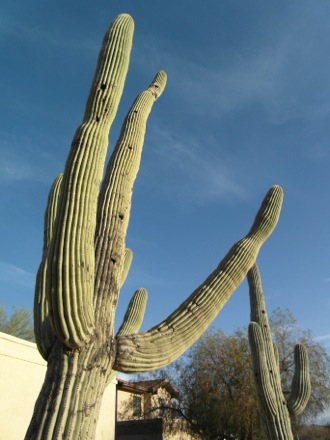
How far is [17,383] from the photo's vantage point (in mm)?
9906

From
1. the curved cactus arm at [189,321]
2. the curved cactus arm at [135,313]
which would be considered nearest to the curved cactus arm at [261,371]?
the curved cactus arm at [135,313]

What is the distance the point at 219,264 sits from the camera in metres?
4.70

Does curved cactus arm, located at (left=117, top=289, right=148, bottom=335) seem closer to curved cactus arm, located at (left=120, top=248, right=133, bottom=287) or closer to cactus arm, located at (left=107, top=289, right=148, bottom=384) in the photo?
cactus arm, located at (left=107, top=289, right=148, bottom=384)

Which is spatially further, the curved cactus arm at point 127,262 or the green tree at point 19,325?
the green tree at point 19,325

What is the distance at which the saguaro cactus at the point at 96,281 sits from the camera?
3.04 meters

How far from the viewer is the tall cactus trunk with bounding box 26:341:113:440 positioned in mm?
2908

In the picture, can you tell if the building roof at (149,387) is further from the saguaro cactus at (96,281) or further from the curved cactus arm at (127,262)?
the saguaro cactus at (96,281)

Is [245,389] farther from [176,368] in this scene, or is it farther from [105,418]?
[105,418]

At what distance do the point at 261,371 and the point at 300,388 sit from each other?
3.06 feet

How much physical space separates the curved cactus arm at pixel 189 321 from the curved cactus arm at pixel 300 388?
14.7 ft

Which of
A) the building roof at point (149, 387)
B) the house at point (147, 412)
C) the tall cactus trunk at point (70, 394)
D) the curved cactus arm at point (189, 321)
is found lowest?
the tall cactus trunk at point (70, 394)

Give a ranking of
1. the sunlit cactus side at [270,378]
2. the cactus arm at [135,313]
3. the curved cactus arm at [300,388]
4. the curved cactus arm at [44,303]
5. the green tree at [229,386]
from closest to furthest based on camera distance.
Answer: the curved cactus arm at [44,303], the cactus arm at [135,313], the sunlit cactus side at [270,378], the curved cactus arm at [300,388], the green tree at [229,386]

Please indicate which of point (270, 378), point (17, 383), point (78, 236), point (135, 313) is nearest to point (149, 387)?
point (17, 383)

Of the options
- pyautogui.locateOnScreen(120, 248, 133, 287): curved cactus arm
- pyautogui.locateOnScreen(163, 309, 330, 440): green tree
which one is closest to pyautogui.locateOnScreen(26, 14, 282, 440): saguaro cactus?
pyautogui.locateOnScreen(120, 248, 133, 287): curved cactus arm
